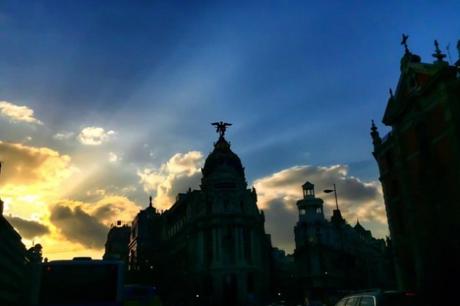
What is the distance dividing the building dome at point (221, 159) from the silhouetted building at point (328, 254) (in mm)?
18880

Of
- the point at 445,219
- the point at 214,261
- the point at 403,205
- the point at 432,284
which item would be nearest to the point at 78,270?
the point at 432,284

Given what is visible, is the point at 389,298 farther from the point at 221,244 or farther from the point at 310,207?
the point at 310,207

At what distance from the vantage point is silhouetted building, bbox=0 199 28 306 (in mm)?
35125

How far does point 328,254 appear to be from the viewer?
91.9 meters

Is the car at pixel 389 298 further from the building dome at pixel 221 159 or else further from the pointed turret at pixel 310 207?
the pointed turret at pixel 310 207

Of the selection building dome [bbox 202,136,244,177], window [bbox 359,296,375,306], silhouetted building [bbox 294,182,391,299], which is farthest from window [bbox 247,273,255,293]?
window [bbox 359,296,375,306]

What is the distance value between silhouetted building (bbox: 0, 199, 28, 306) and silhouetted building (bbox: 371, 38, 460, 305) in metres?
31.3

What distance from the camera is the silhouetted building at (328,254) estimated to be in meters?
87.4

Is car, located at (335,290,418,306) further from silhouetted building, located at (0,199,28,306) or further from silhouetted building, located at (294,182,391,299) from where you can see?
silhouetted building, located at (294,182,391,299)

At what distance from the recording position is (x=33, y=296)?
16.3m

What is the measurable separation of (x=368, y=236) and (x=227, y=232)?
69.7 m

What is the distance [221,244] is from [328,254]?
31.0 m

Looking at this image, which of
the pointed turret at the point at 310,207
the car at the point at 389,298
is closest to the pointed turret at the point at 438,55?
the car at the point at 389,298

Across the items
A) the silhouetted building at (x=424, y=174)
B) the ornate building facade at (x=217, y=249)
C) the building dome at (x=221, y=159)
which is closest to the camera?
the silhouetted building at (x=424, y=174)
